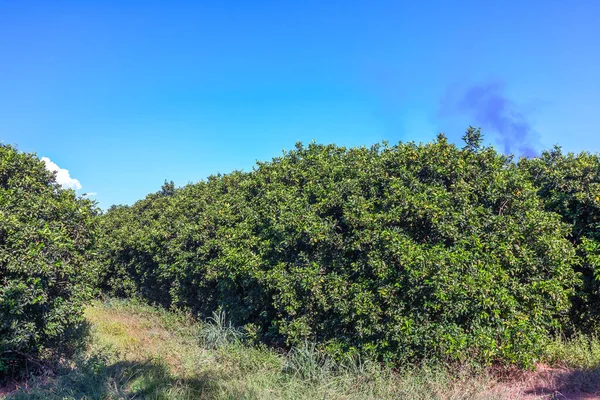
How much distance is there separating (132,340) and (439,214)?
5738mm

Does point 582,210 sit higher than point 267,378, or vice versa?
point 582,210

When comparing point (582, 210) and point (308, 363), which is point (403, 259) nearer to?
point (308, 363)

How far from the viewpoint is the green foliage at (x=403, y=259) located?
4.89 metres

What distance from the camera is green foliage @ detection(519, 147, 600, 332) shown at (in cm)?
599

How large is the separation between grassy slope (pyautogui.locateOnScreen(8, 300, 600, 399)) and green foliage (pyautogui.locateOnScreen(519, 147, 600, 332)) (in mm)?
632

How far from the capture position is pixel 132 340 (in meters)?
7.41

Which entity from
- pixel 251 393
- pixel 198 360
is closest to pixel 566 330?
pixel 251 393

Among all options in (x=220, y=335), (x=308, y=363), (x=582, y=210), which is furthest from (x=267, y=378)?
(x=582, y=210)

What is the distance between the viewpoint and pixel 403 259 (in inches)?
196

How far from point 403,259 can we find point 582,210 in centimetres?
329

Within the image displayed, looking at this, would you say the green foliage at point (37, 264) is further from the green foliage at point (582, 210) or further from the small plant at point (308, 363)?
the green foliage at point (582, 210)

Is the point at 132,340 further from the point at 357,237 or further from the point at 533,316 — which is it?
the point at 533,316

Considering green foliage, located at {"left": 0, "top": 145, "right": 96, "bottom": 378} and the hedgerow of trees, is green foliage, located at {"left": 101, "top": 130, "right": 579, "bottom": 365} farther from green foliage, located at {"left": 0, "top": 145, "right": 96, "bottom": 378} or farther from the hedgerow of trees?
green foliage, located at {"left": 0, "top": 145, "right": 96, "bottom": 378}

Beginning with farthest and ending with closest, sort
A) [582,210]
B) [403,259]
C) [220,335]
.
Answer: [220,335], [582,210], [403,259]
